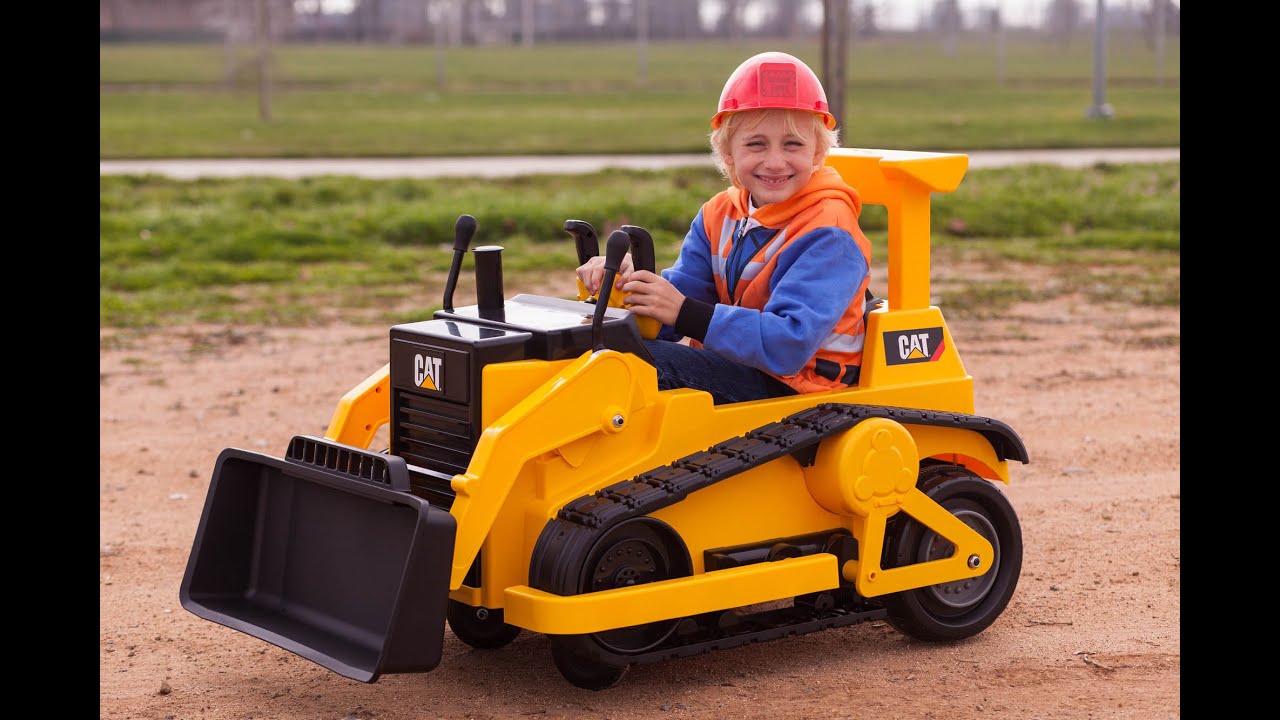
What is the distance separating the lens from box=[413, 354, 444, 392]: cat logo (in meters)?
4.29

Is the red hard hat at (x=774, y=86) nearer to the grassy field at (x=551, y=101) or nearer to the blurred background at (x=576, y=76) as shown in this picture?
the grassy field at (x=551, y=101)

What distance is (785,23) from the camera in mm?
79500

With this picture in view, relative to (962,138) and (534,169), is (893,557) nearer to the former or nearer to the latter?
(534,169)

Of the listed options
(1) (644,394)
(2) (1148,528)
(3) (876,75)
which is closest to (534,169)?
(2) (1148,528)

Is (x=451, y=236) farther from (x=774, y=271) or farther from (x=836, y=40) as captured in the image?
(x=774, y=271)

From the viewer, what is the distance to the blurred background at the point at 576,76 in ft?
79.6

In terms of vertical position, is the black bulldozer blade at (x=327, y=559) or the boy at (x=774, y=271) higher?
the boy at (x=774, y=271)

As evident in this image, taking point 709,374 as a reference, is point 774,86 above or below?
above

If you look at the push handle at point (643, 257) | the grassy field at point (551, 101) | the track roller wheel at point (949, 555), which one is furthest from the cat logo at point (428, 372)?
the grassy field at point (551, 101)

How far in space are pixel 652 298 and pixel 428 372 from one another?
0.69 m

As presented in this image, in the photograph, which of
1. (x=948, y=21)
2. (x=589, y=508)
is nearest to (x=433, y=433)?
(x=589, y=508)

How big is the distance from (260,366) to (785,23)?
2882 inches

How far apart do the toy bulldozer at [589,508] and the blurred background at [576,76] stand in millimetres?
12492

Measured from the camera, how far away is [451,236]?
13.5 m
